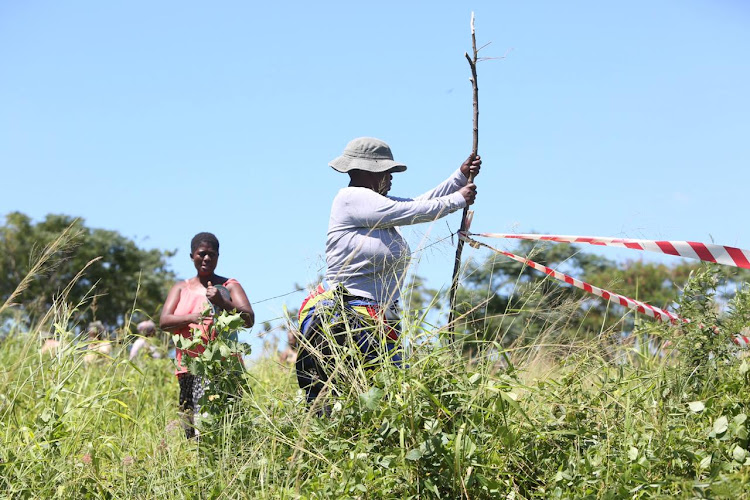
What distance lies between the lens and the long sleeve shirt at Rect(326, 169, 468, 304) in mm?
4141

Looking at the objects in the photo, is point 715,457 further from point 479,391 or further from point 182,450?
point 182,450

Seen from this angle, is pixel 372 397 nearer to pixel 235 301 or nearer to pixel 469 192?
pixel 469 192

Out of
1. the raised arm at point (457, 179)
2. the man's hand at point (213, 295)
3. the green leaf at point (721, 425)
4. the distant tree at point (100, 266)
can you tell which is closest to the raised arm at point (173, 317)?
the man's hand at point (213, 295)

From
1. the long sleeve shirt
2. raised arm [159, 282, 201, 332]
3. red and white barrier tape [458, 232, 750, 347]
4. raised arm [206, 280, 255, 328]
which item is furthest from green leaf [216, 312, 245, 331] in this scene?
red and white barrier tape [458, 232, 750, 347]

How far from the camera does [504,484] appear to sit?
123 inches

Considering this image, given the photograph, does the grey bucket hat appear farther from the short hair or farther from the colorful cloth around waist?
the short hair

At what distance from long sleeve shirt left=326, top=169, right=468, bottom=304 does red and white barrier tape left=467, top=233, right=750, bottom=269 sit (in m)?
0.50

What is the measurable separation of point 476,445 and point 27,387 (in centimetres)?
339

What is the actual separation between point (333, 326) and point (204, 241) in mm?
1719

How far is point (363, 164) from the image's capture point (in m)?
4.42

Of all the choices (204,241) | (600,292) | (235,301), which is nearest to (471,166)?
(600,292)

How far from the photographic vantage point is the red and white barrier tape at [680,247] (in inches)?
139

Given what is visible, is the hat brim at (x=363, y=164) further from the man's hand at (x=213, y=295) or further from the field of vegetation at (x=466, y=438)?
the field of vegetation at (x=466, y=438)

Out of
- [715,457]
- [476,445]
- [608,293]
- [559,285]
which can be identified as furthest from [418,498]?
[608,293]
